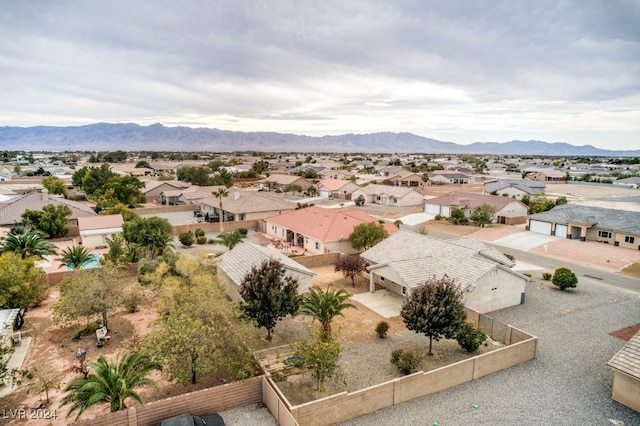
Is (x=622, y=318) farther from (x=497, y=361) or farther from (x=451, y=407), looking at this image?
(x=451, y=407)

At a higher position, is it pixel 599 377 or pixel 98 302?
pixel 98 302

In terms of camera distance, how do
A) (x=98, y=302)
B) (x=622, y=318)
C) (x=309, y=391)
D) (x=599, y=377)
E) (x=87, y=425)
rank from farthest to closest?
(x=622, y=318) → (x=98, y=302) → (x=599, y=377) → (x=309, y=391) → (x=87, y=425)

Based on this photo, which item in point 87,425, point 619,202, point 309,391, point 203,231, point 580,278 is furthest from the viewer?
point 619,202

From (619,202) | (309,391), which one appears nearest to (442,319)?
(309,391)

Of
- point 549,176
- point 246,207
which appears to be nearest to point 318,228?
point 246,207

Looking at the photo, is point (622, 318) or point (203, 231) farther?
point (203, 231)
